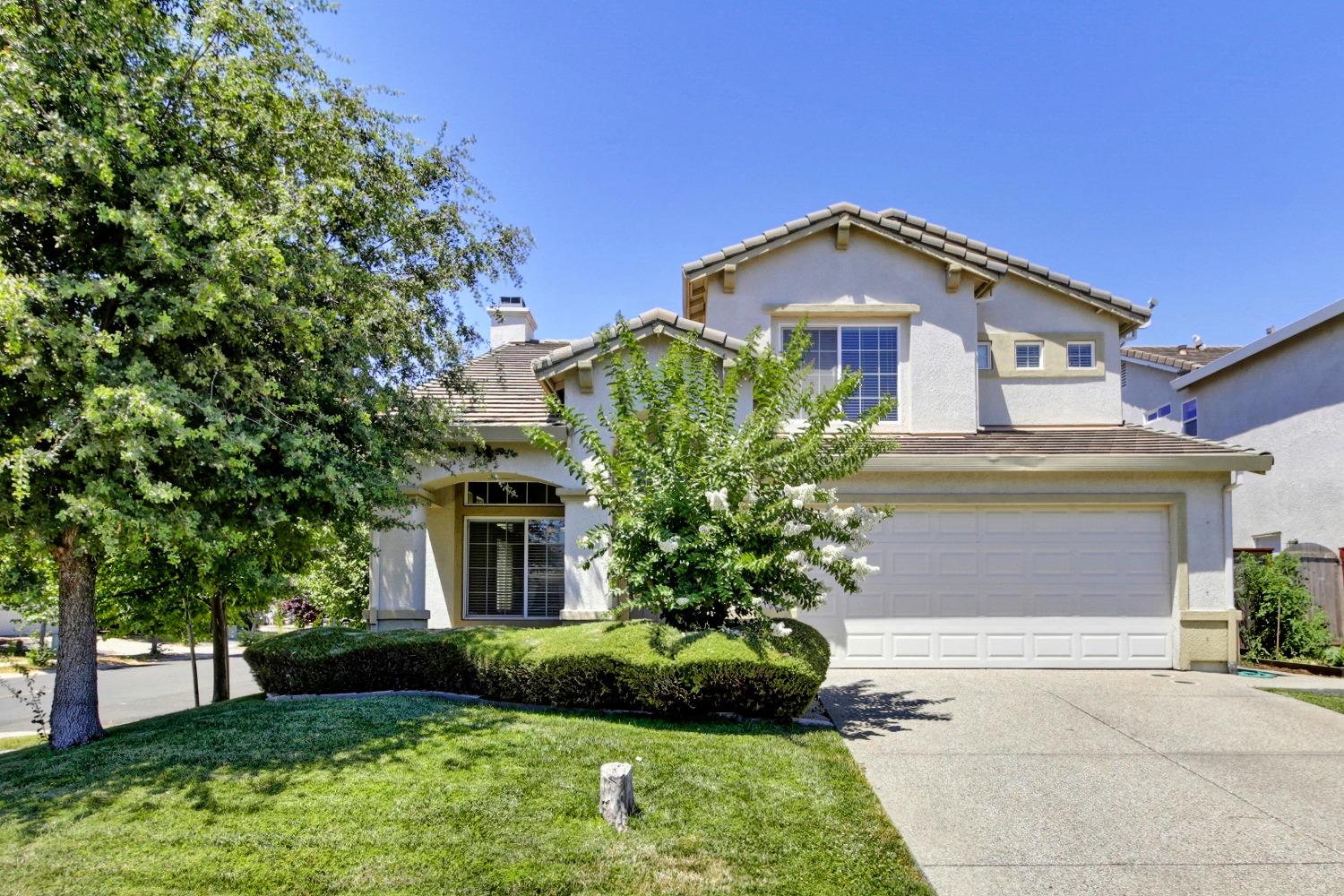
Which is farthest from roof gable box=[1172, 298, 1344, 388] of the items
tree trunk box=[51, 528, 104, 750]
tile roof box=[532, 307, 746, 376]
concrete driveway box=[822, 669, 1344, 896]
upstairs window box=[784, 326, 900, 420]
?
tree trunk box=[51, 528, 104, 750]

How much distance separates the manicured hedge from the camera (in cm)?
729

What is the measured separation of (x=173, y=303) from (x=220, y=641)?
254 inches

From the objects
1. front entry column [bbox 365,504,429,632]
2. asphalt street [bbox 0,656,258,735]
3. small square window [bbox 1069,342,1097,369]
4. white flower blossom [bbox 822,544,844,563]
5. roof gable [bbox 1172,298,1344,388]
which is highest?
roof gable [bbox 1172,298,1344,388]

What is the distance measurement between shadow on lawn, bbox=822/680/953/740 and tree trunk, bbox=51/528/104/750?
718 cm

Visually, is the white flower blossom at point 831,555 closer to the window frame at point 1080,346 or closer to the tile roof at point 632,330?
the tile roof at point 632,330

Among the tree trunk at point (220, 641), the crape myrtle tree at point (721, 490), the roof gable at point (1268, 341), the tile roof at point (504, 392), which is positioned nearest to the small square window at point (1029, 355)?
the roof gable at point (1268, 341)

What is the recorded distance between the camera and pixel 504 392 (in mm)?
12508

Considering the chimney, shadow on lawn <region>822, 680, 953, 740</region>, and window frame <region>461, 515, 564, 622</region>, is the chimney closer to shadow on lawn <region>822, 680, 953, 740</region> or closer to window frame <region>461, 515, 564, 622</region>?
window frame <region>461, 515, 564, 622</region>

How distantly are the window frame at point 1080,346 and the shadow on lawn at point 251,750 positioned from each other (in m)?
9.21

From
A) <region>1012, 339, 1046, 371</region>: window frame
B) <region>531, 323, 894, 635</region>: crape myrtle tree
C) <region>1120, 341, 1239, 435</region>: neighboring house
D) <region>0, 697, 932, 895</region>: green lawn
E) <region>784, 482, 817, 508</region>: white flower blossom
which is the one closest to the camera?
<region>0, 697, 932, 895</region>: green lawn

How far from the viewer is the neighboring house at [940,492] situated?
10859 mm

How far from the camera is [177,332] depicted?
615 centimetres

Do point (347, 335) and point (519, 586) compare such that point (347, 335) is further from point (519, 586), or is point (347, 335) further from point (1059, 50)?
point (1059, 50)

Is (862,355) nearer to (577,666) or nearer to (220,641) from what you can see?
(577,666)
